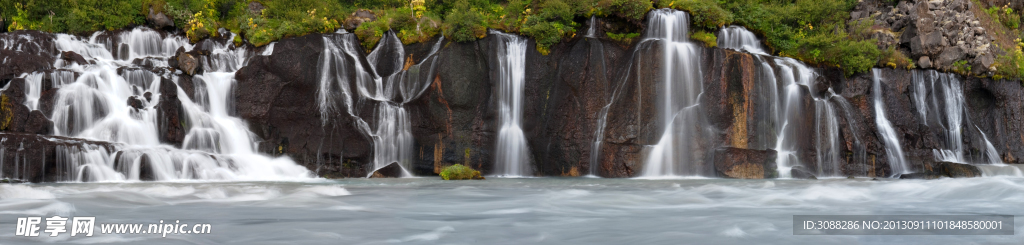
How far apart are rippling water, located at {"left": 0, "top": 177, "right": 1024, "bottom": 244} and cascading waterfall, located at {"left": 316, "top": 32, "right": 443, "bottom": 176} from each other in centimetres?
546

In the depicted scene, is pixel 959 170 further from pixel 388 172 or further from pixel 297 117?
pixel 297 117

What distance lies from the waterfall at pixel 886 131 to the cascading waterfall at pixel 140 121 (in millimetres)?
16699

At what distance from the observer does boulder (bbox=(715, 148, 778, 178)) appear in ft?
59.8

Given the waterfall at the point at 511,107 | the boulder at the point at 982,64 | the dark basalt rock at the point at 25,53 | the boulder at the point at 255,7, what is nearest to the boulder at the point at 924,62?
the boulder at the point at 982,64

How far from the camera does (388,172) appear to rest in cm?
1908

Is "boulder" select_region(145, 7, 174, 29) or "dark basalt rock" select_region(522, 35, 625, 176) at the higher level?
"boulder" select_region(145, 7, 174, 29)

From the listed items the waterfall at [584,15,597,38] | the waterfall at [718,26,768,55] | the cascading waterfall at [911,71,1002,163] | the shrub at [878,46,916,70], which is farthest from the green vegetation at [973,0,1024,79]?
the waterfall at [584,15,597,38]

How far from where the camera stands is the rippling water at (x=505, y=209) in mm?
7367

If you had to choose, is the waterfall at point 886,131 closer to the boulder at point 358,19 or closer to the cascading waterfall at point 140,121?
the boulder at point 358,19

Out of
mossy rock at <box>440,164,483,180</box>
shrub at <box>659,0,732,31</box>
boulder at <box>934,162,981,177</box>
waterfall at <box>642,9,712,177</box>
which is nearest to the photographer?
boulder at <box>934,162,981,177</box>

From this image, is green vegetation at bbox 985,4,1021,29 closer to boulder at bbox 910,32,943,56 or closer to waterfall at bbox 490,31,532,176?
boulder at bbox 910,32,943,56

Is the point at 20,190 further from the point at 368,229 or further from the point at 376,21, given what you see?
the point at 376,21

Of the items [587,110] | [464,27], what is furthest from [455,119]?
[587,110]

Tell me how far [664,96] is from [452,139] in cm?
633
